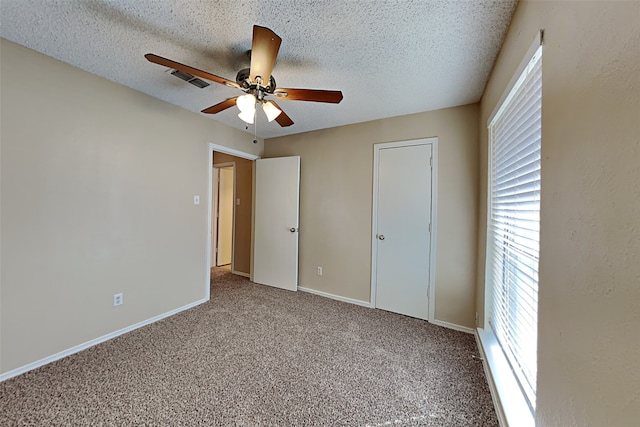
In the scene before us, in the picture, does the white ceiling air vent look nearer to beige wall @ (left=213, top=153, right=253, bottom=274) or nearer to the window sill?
beige wall @ (left=213, top=153, right=253, bottom=274)

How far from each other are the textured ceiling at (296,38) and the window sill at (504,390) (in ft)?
6.83

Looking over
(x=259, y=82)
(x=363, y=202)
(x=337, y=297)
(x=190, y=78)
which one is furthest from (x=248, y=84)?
(x=337, y=297)

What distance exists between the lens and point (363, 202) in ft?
9.96

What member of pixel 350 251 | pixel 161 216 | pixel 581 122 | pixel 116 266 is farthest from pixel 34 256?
pixel 581 122

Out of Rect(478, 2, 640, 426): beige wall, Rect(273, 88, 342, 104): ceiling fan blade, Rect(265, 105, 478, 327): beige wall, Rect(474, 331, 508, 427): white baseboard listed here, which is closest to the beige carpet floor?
Rect(474, 331, 508, 427): white baseboard

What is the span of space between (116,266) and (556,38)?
325 cm

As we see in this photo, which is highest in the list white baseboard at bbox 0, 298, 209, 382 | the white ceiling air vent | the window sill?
the white ceiling air vent

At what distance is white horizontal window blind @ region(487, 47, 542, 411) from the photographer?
114 centimetres

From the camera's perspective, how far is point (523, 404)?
1258 millimetres

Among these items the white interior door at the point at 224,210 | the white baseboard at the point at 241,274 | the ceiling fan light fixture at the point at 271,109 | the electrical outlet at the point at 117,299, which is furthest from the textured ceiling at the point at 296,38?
the white baseboard at the point at 241,274

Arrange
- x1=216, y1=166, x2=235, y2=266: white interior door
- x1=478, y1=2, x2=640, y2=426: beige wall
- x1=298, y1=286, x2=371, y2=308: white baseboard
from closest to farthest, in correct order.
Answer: x1=478, y1=2, x2=640, y2=426: beige wall < x1=298, y1=286, x2=371, y2=308: white baseboard < x1=216, y1=166, x2=235, y2=266: white interior door

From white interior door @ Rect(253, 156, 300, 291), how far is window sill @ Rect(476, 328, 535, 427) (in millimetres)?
2337

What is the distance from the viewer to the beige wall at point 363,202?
2461mm

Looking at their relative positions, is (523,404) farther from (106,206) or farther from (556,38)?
(106,206)
